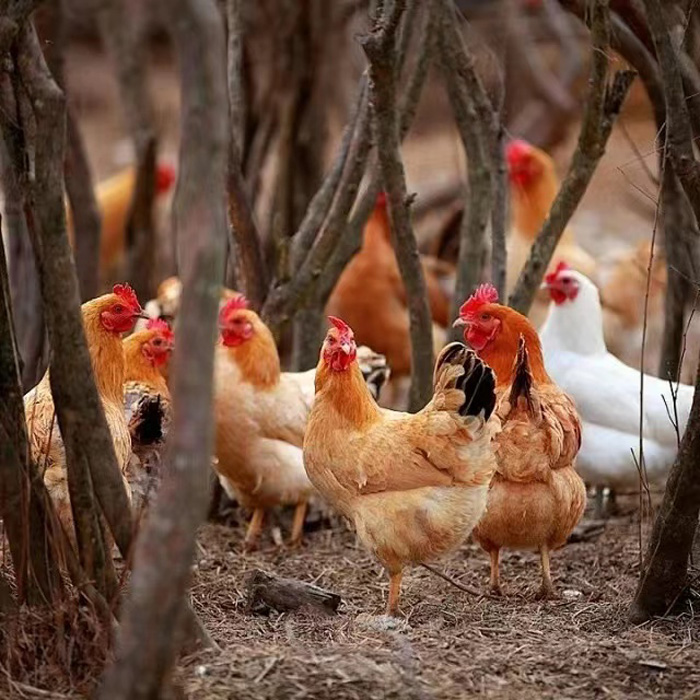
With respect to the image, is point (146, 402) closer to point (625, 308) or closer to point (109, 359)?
point (109, 359)

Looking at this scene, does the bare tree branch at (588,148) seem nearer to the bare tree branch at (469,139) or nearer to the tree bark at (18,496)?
the bare tree branch at (469,139)

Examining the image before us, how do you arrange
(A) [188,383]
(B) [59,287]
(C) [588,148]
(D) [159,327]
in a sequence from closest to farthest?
(A) [188,383] → (B) [59,287] → (C) [588,148] → (D) [159,327]

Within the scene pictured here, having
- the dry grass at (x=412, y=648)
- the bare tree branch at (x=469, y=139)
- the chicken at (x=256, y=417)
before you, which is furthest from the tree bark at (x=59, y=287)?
the bare tree branch at (x=469, y=139)

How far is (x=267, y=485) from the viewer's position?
6266 mm

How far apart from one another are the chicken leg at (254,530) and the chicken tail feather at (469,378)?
6.56 feet

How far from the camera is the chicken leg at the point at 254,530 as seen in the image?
20.7ft

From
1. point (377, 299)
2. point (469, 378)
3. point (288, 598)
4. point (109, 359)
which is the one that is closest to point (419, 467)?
point (469, 378)

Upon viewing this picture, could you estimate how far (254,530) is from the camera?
21.0ft

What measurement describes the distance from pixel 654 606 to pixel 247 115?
16.9 ft

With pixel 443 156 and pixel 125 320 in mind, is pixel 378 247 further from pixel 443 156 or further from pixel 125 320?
pixel 443 156

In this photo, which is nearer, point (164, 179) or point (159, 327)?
point (159, 327)

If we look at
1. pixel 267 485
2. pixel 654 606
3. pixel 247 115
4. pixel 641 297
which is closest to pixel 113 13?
pixel 247 115

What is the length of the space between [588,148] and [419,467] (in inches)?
70.1

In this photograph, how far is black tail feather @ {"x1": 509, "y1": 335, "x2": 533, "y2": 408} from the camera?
196 inches
